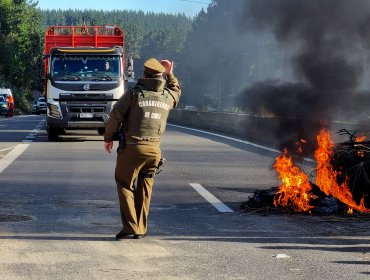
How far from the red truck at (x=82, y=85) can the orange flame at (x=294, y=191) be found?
13.9m

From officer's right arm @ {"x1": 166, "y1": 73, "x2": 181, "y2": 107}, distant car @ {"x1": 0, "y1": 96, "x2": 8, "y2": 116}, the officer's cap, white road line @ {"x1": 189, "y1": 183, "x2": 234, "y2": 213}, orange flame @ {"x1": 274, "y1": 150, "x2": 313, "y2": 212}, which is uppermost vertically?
the officer's cap

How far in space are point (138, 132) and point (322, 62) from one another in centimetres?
625

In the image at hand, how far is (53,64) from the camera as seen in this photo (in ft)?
78.5

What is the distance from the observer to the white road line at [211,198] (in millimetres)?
10383

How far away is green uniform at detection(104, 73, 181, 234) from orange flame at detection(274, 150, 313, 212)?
96.8 inches

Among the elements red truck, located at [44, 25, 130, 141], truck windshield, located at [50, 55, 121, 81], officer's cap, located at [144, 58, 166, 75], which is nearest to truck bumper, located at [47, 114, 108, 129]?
red truck, located at [44, 25, 130, 141]

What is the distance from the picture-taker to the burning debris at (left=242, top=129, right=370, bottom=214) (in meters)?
9.83

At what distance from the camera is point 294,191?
10.1 metres

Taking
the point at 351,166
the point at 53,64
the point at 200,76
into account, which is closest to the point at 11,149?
the point at 53,64

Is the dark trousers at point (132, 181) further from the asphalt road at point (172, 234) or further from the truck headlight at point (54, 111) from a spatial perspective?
the truck headlight at point (54, 111)

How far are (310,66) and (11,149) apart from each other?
10105 millimetres

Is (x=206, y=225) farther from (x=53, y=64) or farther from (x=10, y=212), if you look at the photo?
(x=53, y=64)

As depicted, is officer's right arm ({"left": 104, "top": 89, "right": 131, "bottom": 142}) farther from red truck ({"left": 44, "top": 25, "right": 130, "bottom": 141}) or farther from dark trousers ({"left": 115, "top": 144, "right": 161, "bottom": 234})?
red truck ({"left": 44, "top": 25, "right": 130, "bottom": 141})

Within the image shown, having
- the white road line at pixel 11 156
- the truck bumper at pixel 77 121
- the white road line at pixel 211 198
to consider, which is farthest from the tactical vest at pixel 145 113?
the truck bumper at pixel 77 121
